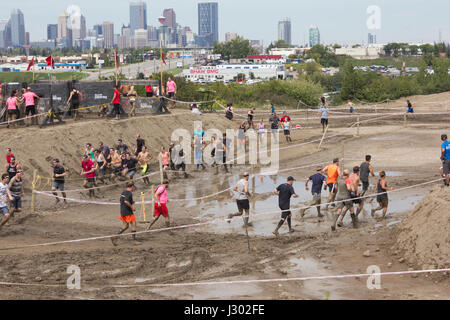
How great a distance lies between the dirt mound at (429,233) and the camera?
40.6ft

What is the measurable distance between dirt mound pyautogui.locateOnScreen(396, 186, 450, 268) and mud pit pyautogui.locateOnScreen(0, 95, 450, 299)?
1.09ft

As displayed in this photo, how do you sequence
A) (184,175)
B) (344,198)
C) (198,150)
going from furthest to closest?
(198,150), (184,175), (344,198)

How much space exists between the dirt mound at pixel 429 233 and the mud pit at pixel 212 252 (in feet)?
1.09

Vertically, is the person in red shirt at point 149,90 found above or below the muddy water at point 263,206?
above

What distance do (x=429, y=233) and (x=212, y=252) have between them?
187 inches

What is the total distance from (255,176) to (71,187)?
6.73m

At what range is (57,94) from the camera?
28406 millimetres

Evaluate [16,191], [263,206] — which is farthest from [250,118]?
[16,191]

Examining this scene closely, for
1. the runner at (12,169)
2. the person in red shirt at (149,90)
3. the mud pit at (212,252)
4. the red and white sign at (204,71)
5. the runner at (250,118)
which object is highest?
the red and white sign at (204,71)

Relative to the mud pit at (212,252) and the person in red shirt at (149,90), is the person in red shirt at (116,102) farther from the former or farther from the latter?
the mud pit at (212,252)

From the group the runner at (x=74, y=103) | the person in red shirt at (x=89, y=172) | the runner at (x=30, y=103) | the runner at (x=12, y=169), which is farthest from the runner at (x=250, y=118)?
the runner at (x=12, y=169)

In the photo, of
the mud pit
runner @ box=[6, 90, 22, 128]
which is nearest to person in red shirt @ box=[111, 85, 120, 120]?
runner @ box=[6, 90, 22, 128]

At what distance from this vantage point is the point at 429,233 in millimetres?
13086

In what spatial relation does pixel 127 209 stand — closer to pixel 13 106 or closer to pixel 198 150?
pixel 198 150
